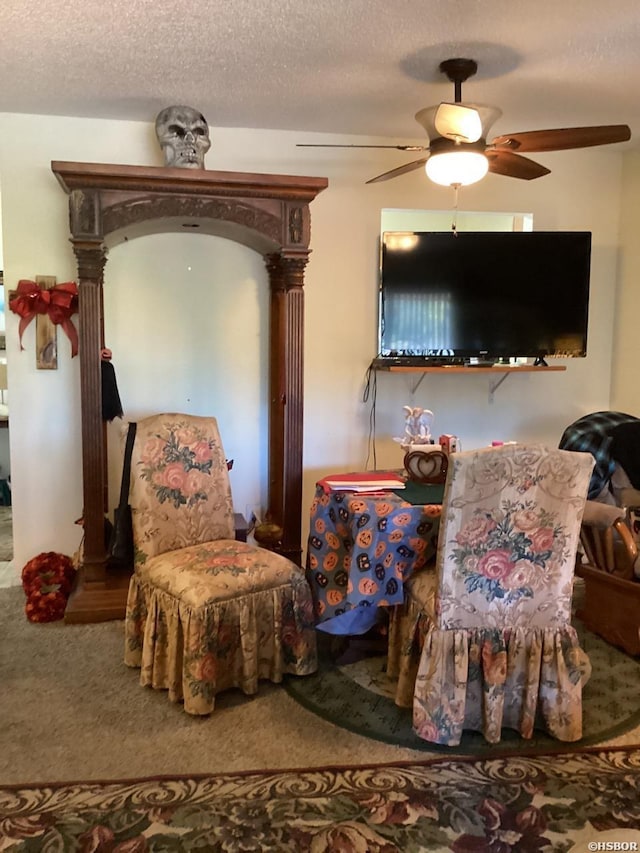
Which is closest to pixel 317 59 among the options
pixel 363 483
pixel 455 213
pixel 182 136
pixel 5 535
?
pixel 182 136

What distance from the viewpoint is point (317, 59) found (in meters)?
2.80

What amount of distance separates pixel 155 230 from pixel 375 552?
2140 millimetres

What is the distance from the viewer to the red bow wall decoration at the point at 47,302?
3.51 meters

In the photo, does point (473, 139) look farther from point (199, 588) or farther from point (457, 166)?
point (199, 588)

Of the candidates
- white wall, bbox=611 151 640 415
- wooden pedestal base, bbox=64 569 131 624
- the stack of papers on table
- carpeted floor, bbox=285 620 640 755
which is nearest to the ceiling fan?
the stack of papers on table

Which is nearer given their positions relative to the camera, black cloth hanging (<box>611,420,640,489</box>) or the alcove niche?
the alcove niche

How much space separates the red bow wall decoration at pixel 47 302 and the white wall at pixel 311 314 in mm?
105

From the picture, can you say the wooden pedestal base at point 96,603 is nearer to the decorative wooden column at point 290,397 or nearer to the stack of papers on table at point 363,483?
the decorative wooden column at point 290,397

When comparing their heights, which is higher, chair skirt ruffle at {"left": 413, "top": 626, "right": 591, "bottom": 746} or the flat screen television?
the flat screen television

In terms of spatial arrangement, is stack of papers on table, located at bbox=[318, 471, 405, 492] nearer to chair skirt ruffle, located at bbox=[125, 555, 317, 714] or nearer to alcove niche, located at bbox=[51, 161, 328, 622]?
chair skirt ruffle, located at bbox=[125, 555, 317, 714]

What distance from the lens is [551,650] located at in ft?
7.46

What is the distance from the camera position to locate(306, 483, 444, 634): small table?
96.6 inches

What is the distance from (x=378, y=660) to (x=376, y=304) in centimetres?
199

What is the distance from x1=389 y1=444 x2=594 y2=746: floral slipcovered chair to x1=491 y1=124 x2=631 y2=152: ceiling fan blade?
4.40 feet
